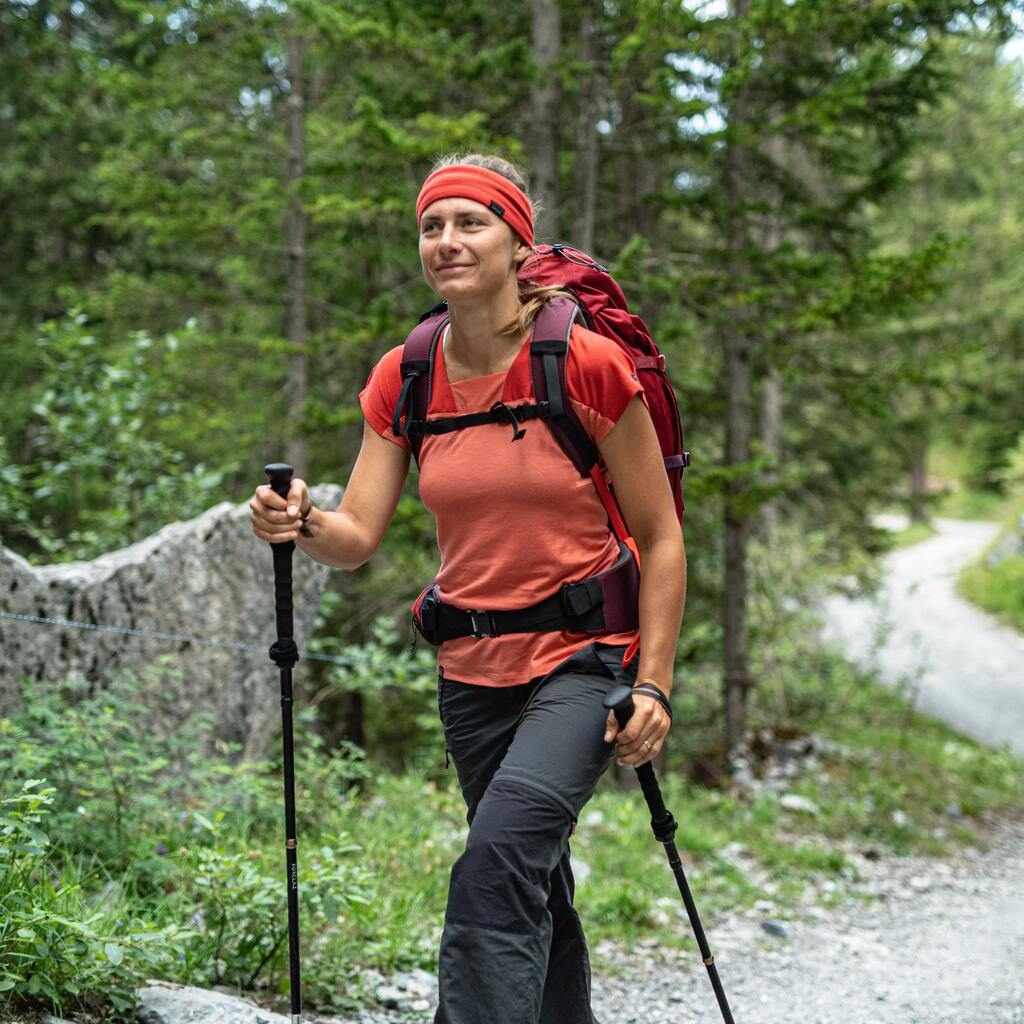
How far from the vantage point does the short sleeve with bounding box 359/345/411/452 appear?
3.02 m

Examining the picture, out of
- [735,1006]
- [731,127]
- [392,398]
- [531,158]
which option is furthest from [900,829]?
[392,398]

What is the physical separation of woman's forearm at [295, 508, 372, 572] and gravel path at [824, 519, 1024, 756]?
9.13m

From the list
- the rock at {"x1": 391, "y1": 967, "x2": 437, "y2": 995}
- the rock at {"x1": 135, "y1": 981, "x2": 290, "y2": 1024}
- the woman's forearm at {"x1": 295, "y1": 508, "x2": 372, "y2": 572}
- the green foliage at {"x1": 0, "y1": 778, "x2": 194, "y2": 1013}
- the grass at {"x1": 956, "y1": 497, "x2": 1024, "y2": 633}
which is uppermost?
the woman's forearm at {"x1": 295, "y1": 508, "x2": 372, "y2": 572}

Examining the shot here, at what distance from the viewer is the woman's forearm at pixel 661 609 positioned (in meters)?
2.71

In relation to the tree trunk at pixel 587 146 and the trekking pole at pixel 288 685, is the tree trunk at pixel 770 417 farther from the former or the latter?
the trekking pole at pixel 288 685

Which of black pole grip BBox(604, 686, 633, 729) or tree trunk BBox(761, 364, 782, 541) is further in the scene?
tree trunk BBox(761, 364, 782, 541)

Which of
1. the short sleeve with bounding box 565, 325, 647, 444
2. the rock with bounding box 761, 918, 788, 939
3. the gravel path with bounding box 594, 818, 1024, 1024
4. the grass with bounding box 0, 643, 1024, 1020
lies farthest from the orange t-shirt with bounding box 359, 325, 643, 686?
the rock with bounding box 761, 918, 788, 939

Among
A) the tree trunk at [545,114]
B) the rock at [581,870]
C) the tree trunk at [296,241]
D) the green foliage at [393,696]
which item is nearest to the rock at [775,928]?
the rock at [581,870]

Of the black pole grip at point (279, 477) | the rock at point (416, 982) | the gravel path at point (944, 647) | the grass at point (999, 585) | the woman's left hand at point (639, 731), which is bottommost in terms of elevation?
the gravel path at point (944, 647)

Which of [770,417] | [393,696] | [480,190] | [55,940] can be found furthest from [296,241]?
[55,940]

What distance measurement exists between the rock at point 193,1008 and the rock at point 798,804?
6322mm

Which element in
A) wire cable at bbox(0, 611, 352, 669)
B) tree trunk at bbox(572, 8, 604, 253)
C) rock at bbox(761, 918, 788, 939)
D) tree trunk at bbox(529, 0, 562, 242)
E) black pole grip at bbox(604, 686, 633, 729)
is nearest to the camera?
black pole grip at bbox(604, 686, 633, 729)

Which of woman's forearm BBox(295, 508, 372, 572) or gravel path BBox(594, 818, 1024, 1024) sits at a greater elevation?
woman's forearm BBox(295, 508, 372, 572)

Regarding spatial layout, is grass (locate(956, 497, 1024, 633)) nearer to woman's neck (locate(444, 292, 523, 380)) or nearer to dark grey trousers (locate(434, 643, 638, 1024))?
dark grey trousers (locate(434, 643, 638, 1024))
